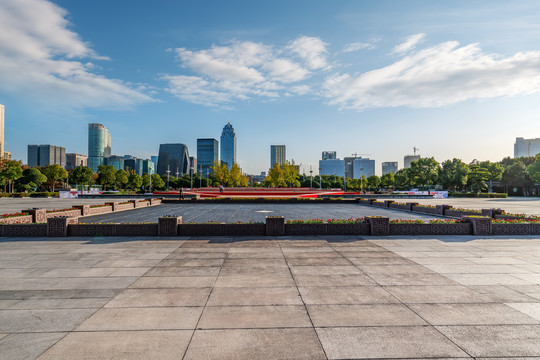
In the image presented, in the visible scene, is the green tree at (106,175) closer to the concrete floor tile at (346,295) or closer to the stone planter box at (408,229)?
the stone planter box at (408,229)

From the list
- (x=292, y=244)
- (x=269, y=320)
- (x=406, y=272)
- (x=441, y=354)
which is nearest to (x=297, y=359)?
(x=269, y=320)

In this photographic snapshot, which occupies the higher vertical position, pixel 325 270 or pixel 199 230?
pixel 199 230

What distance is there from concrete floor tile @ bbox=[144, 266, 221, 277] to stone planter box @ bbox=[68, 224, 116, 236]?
7403mm

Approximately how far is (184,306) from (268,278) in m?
2.66

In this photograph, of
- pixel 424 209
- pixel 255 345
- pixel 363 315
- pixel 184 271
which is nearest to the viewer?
pixel 255 345

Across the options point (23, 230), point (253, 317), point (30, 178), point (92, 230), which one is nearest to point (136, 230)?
point (92, 230)

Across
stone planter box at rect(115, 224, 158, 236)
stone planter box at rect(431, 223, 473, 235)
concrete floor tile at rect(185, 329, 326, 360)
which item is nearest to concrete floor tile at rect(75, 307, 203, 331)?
concrete floor tile at rect(185, 329, 326, 360)

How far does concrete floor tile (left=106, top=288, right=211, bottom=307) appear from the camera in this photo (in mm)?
6410

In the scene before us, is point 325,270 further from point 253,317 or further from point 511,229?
point 511,229

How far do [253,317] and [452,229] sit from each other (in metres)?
14.0

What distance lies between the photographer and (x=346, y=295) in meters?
6.95

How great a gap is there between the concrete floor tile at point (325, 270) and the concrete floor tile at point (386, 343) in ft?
11.0

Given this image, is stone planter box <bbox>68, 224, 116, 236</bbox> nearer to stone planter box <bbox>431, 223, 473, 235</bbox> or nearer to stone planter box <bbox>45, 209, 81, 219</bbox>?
stone planter box <bbox>45, 209, 81, 219</bbox>

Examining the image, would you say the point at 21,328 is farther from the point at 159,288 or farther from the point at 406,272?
the point at 406,272
